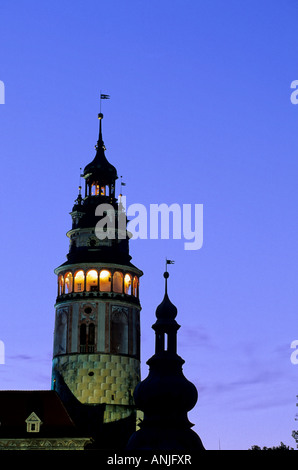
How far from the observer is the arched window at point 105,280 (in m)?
93.8

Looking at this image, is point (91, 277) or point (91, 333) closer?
point (91, 333)

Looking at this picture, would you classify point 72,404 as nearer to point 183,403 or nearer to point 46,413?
point 46,413

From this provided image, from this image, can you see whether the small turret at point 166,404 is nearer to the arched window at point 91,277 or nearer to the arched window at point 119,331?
the arched window at point 119,331

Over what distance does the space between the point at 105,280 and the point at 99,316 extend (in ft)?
13.6

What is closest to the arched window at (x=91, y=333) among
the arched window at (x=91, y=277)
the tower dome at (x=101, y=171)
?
the arched window at (x=91, y=277)

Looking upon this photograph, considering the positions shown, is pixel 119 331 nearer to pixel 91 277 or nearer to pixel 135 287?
pixel 135 287

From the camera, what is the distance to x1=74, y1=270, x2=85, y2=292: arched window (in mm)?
94200

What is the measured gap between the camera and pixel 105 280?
94.1 metres

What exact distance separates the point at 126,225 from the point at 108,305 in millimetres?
11446

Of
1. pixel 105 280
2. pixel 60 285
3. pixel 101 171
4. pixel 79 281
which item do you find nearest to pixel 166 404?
pixel 105 280
